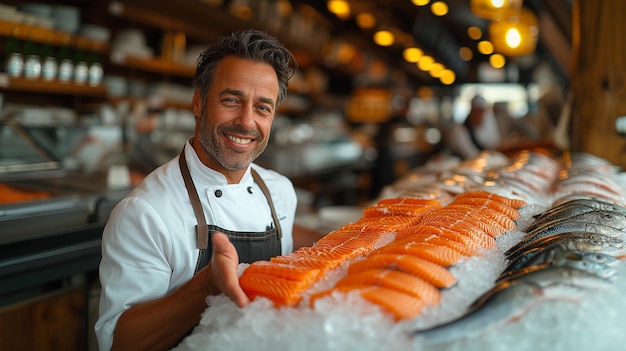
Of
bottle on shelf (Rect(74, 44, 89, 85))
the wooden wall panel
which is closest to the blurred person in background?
bottle on shelf (Rect(74, 44, 89, 85))

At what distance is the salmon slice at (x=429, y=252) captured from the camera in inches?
52.9

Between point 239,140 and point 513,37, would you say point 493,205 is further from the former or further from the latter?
point 513,37

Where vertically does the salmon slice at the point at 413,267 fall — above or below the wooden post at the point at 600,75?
below

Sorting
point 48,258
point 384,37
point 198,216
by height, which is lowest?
point 48,258

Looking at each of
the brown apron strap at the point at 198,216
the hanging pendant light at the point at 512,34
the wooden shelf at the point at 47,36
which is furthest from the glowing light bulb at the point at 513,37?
the brown apron strap at the point at 198,216

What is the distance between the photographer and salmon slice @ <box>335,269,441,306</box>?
1191 mm

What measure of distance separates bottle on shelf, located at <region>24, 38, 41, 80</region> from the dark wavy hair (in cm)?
257

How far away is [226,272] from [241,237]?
662 millimetres

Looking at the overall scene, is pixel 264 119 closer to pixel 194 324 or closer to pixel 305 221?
pixel 194 324

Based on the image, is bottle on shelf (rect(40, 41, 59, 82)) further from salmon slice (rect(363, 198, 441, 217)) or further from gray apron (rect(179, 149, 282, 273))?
salmon slice (rect(363, 198, 441, 217))

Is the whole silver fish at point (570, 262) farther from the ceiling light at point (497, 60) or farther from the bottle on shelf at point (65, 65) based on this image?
the ceiling light at point (497, 60)

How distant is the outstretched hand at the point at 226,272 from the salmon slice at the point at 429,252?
1.35 feet

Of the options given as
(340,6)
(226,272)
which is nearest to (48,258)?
(226,272)

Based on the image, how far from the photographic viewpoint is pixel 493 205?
1.97 metres
